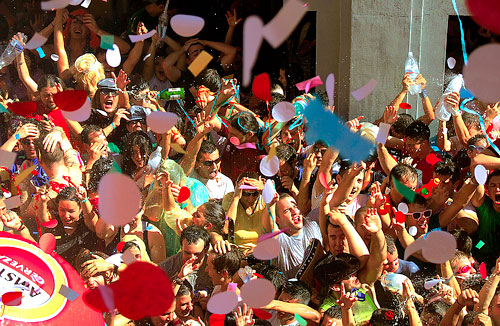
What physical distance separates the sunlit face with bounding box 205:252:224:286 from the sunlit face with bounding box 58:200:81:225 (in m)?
0.50

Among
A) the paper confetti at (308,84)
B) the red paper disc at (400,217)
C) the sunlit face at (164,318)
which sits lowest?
the sunlit face at (164,318)

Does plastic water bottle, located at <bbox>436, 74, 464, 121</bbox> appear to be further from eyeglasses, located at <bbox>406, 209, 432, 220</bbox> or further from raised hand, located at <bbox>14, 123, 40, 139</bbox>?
raised hand, located at <bbox>14, 123, 40, 139</bbox>

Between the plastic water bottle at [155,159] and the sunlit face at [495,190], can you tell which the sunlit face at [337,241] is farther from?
the plastic water bottle at [155,159]

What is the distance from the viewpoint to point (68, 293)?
236cm

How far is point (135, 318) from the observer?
2.28 metres

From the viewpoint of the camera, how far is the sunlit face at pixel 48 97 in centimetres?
284

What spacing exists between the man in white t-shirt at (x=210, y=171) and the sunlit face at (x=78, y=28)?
80 cm

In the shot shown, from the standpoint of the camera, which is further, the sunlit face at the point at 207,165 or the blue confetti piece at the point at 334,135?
the sunlit face at the point at 207,165

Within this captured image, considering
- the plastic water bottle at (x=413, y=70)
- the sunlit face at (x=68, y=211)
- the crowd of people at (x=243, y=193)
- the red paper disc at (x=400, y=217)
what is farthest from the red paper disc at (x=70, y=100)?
the plastic water bottle at (x=413, y=70)

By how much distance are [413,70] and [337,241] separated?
100 cm

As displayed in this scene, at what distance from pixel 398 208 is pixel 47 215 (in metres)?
1.28

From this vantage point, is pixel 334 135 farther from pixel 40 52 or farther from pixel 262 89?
pixel 40 52

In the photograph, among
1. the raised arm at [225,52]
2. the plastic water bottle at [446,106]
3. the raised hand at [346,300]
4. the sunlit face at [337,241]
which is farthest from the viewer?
the raised arm at [225,52]

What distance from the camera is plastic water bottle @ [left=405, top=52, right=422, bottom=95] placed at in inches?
119
